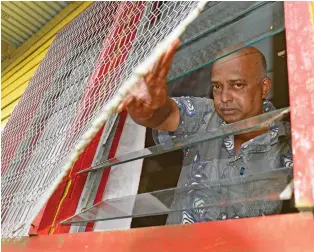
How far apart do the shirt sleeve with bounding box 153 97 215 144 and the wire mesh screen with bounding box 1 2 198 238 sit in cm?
37

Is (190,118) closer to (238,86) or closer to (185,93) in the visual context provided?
(238,86)

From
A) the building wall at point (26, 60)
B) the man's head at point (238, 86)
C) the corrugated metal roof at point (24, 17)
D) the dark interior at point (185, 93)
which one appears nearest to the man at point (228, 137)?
the man's head at point (238, 86)

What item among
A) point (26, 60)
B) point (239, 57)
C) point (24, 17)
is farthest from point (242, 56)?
point (24, 17)

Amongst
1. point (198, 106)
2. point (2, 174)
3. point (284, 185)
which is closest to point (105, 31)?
point (198, 106)

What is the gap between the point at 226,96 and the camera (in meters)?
1.87

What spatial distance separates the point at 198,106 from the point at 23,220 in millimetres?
950

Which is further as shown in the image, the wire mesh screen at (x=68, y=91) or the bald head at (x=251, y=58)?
the bald head at (x=251, y=58)

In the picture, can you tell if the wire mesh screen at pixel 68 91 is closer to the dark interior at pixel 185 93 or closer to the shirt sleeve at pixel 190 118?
the shirt sleeve at pixel 190 118

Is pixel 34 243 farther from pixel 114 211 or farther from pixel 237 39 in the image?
pixel 237 39

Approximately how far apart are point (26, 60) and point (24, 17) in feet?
1.50

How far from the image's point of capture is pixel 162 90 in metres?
1.18

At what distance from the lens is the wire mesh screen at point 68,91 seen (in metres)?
1.31

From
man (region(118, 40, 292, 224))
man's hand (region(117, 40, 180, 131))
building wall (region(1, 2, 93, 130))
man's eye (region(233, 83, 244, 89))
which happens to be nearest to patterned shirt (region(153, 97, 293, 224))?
man (region(118, 40, 292, 224))

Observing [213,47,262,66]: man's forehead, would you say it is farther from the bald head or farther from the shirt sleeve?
the shirt sleeve
